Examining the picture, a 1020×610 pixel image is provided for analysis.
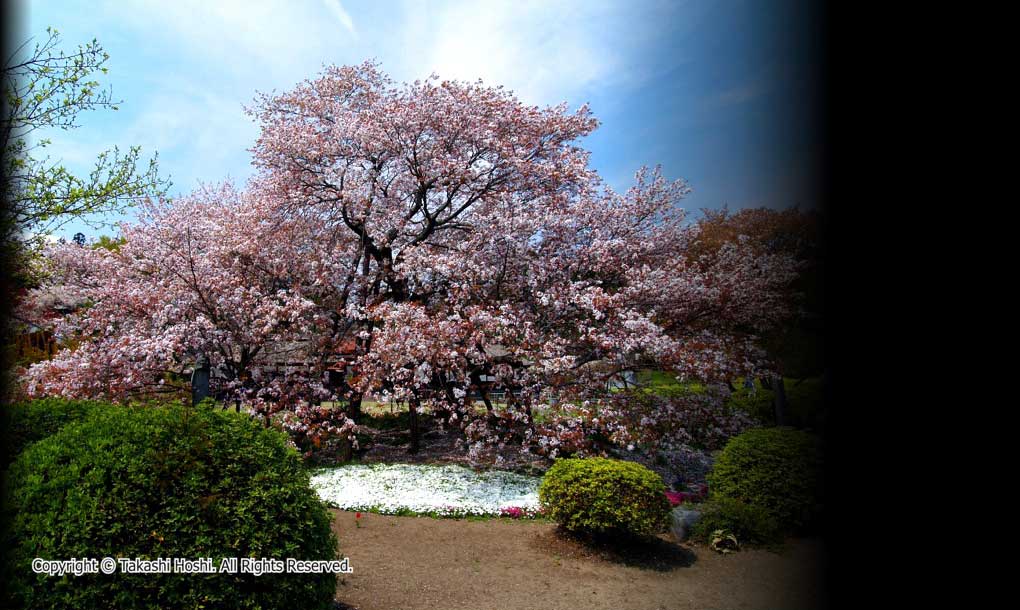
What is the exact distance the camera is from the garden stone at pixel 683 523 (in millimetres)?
5418

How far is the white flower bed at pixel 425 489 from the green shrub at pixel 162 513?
3.20m

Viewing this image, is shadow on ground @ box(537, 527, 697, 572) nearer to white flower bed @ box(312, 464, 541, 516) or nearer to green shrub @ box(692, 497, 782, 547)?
green shrub @ box(692, 497, 782, 547)

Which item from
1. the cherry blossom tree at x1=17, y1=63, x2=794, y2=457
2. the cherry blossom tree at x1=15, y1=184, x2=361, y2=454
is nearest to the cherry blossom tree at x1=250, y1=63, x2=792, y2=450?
the cherry blossom tree at x1=17, y1=63, x2=794, y2=457

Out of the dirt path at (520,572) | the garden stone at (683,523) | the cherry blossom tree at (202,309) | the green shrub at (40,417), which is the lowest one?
the dirt path at (520,572)

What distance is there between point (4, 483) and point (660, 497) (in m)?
4.83

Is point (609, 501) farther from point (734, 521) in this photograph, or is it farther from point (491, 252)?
point (491, 252)

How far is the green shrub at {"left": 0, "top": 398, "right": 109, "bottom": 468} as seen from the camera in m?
4.13

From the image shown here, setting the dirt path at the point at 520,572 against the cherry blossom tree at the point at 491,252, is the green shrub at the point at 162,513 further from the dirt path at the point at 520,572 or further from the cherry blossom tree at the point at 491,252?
the cherry blossom tree at the point at 491,252

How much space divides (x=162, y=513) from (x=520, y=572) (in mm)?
2837

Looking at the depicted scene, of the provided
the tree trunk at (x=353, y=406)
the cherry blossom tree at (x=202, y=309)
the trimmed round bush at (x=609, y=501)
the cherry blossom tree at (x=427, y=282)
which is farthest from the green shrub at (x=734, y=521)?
the tree trunk at (x=353, y=406)

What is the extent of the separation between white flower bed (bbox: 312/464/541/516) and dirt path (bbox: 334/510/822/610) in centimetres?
69

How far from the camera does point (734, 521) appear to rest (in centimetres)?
A: 518

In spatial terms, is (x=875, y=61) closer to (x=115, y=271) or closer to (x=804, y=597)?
(x=804, y=597)

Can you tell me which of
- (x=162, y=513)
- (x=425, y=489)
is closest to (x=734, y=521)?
(x=425, y=489)
